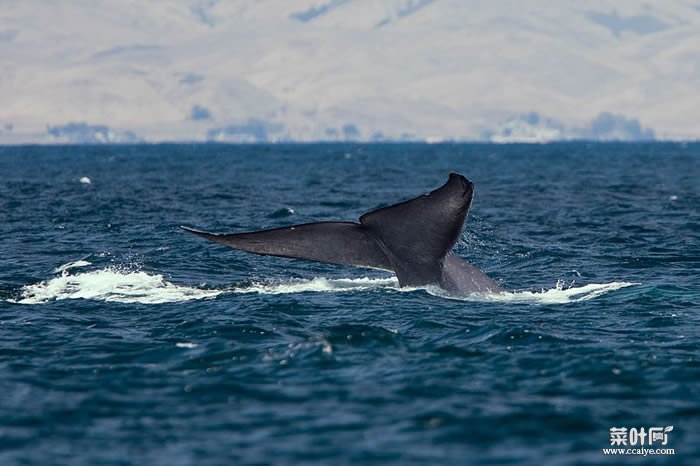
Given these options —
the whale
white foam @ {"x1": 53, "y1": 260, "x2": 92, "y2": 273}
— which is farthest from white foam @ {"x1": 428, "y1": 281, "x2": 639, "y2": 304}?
white foam @ {"x1": 53, "y1": 260, "x2": 92, "y2": 273}

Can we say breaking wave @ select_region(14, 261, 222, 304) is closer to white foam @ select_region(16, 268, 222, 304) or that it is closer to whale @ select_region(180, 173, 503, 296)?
→ white foam @ select_region(16, 268, 222, 304)

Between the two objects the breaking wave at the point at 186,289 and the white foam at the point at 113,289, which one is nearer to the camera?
the breaking wave at the point at 186,289

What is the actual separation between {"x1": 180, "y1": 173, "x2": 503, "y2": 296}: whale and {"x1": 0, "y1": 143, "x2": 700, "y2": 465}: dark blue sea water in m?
0.98

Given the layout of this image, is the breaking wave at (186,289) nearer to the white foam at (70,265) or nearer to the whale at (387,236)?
the white foam at (70,265)

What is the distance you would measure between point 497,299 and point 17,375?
7.74 m

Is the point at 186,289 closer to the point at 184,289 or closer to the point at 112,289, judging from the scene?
the point at 184,289

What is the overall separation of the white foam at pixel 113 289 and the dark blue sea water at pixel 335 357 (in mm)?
70

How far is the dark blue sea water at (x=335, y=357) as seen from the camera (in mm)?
10820

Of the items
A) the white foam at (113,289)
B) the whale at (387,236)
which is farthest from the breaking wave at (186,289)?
the whale at (387,236)

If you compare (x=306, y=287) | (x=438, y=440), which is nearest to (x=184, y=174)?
(x=306, y=287)

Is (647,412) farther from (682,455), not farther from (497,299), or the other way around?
(497,299)

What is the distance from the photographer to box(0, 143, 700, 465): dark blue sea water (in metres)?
10.8

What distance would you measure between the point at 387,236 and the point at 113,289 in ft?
20.5

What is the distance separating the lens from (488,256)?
2483 cm
